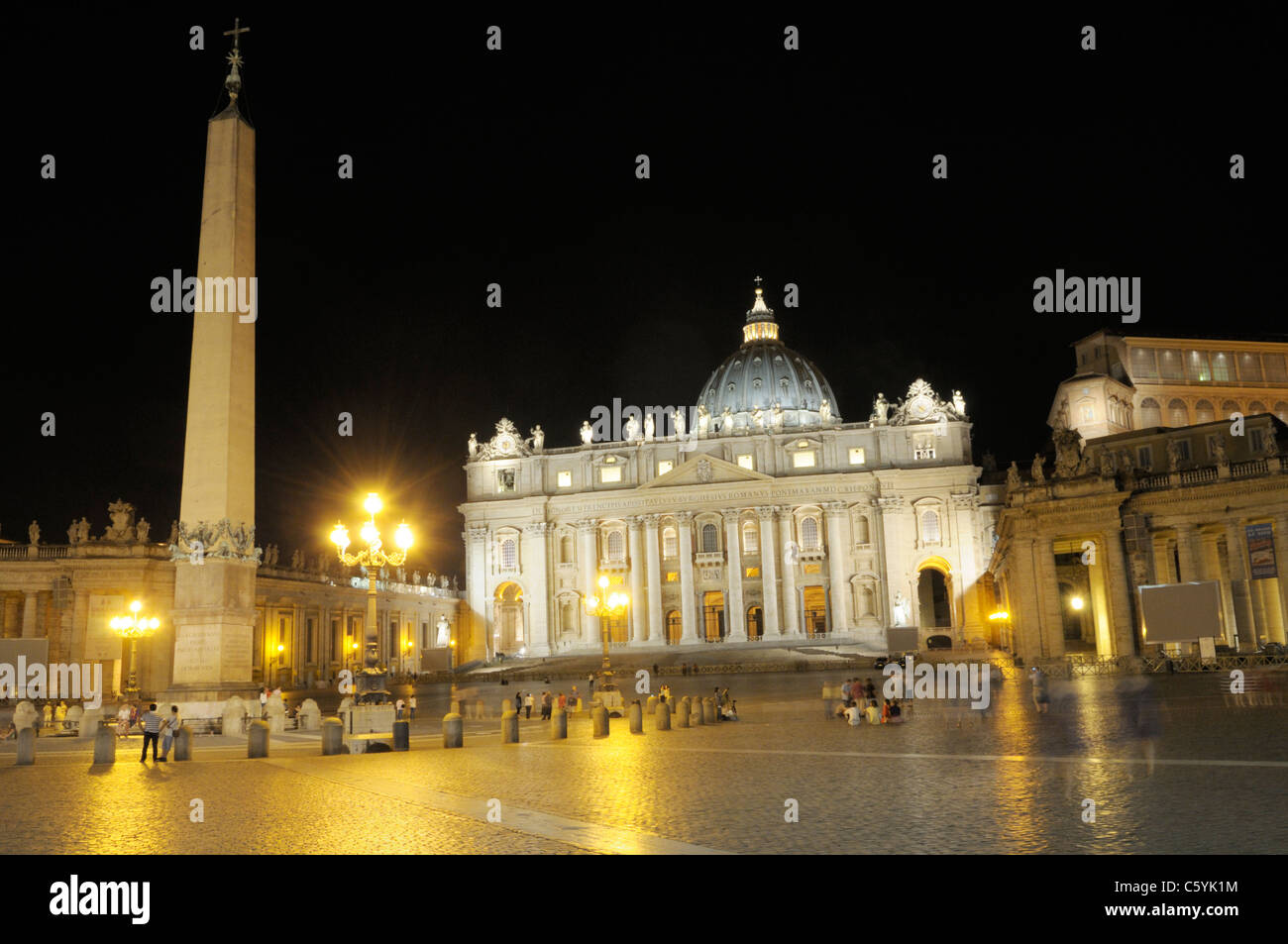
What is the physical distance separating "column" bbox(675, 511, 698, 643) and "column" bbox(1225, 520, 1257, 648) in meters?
46.4

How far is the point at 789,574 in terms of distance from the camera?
80.8 metres

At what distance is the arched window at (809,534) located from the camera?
82.2m

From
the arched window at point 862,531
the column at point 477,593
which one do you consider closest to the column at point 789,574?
the arched window at point 862,531

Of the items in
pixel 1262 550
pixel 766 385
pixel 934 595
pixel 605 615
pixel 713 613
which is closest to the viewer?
pixel 1262 550

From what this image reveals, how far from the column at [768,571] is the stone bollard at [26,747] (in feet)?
212

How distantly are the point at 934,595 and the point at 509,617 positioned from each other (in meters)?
37.6

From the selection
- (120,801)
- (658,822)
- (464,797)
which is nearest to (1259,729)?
(658,822)

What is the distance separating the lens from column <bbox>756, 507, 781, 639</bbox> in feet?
263

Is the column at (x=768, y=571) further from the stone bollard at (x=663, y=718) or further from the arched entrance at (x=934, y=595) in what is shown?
the stone bollard at (x=663, y=718)

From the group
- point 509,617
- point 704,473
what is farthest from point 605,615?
point 509,617

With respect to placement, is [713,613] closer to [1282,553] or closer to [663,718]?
[1282,553]

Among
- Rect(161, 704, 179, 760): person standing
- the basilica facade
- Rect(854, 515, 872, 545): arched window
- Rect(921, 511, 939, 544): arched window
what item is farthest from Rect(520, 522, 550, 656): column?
Rect(161, 704, 179, 760): person standing

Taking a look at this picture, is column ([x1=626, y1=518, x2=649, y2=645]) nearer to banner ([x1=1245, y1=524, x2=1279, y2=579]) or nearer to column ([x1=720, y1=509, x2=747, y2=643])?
column ([x1=720, y1=509, x2=747, y2=643])
